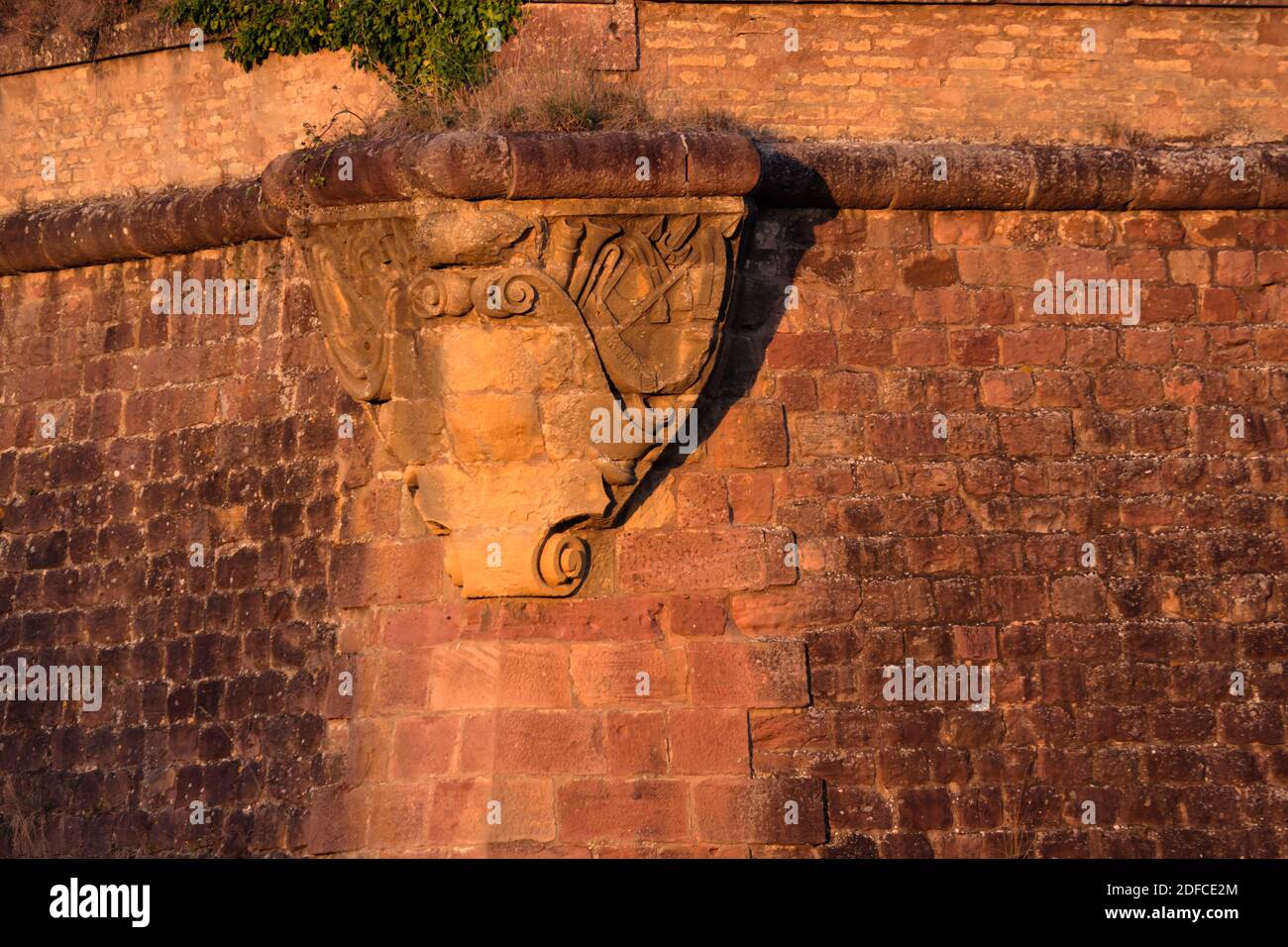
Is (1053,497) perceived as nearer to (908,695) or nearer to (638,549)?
(908,695)

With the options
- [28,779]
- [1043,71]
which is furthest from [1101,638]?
[28,779]

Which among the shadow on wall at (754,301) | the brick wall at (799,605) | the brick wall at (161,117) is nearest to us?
the brick wall at (799,605)

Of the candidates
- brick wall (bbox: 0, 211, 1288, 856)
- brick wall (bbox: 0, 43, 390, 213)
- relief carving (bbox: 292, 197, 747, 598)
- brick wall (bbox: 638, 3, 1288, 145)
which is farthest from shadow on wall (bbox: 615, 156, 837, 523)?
brick wall (bbox: 0, 43, 390, 213)

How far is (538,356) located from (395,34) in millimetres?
1754

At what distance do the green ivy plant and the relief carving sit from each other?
0.88m

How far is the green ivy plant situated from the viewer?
8695 millimetres

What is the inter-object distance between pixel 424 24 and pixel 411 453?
1.90 metres

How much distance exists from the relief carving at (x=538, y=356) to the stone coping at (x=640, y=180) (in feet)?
0.41

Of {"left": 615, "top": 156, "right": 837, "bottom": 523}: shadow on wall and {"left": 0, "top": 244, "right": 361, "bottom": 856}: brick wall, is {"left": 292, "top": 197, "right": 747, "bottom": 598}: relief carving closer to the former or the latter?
{"left": 615, "top": 156, "right": 837, "bottom": 523}: shadow on wall

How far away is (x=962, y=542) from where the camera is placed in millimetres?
8531

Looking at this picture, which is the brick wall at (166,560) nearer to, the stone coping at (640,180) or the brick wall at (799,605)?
the brick wall at (799,605)

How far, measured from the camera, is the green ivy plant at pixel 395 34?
28.5 ft

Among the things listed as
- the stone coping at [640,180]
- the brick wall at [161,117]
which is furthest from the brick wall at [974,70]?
the brick wall at [161,117]

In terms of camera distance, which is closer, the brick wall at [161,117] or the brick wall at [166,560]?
the brick wall at [166,560]
